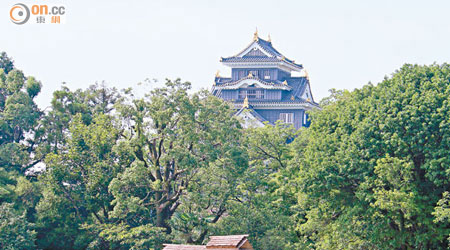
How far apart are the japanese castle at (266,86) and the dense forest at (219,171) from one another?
20.9 m

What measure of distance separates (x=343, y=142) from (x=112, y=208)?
10116mm

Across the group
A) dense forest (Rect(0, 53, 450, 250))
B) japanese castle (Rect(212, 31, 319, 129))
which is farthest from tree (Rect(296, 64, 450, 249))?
japanese castle (Rect(212, 31, 319, 129))

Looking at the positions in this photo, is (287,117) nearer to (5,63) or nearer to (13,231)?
(5,63)

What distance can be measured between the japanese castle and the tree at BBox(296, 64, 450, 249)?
26.6 meters

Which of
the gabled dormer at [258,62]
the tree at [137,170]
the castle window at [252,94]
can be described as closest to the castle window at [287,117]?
the castle window at [252,94]

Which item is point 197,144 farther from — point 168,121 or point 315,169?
point 315,169

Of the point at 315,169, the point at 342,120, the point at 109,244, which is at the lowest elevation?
the point at 109,244

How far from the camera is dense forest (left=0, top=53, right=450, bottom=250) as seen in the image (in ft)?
74.6

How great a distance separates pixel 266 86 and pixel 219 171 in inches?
1013

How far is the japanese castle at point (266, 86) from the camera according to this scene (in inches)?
2056

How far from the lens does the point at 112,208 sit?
2898 cm

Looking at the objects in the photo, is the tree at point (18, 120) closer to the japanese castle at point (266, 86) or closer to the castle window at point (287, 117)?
the japanese castle at point (266, 86)

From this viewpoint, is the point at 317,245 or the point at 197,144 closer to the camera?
the point at 317,245

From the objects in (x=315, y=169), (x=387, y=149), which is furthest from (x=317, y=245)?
(x=387, y=149)
